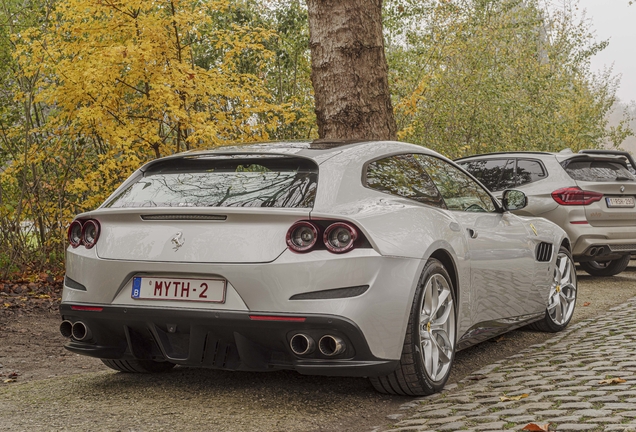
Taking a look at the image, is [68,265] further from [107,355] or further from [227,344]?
[227,344]

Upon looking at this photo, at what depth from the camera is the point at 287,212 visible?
4.28 m

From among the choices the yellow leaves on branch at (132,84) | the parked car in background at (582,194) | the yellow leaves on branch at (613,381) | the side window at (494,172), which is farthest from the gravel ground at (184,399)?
the side window at (494,172)

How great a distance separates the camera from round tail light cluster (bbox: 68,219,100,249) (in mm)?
4719

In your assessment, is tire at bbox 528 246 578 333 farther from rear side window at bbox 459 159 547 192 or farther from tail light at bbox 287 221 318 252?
rear side window at bbox 459 159 547 192

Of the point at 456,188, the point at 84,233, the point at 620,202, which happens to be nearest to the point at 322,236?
the point at 84,233

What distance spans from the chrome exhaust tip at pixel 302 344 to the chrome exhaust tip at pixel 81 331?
1.22 m

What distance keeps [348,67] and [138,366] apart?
4.30 meters

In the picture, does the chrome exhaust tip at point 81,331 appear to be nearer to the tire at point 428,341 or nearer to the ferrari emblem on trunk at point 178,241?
the ferrari emblem on trunk at point 178,241

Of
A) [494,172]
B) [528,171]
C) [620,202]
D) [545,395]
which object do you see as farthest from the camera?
[494,172]

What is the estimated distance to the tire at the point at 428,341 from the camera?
4637 mm

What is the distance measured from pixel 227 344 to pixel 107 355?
2.54ft

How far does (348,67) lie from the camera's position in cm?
864

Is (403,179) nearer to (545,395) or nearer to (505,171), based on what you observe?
(545,395)

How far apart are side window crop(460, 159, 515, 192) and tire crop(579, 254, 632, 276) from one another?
2.08m
